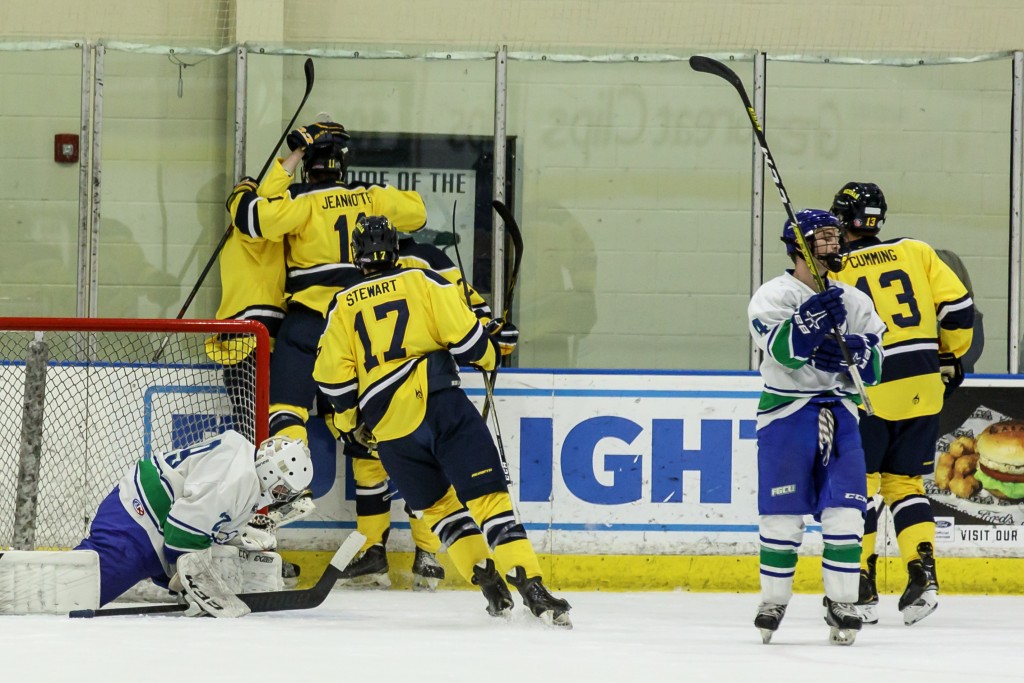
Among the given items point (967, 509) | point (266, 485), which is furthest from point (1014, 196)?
point (266, 485)

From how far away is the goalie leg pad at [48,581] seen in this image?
14.9 feet

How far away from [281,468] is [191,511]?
30 centimetres

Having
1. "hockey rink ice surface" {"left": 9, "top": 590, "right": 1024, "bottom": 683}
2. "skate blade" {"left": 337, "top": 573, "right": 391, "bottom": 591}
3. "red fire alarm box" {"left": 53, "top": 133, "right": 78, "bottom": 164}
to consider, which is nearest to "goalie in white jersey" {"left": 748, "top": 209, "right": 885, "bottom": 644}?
"hockey rink ice surface" {"left": 9, "top": 590, "right": 1024, "bottom": 683}

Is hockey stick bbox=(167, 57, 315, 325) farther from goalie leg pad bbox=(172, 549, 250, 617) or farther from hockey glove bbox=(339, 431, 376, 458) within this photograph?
goalie leg pad bbox=(172, 549, 250, 617)

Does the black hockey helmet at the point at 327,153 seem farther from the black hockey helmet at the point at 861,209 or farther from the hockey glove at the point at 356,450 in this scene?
the black hockey helmet at the point at 861,209

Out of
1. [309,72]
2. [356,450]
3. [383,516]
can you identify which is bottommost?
[383,516]

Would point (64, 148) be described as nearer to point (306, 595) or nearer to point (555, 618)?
point (306, 595)

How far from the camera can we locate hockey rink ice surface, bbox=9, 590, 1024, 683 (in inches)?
143

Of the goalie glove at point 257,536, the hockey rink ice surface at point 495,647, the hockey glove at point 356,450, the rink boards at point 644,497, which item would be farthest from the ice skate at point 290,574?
the goalie glove at point 257,536

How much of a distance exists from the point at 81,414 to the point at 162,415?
0.28 m

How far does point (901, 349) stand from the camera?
519cm

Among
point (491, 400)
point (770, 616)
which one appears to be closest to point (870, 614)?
point (770, 616)

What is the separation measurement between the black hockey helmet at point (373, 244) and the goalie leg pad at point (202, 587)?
1.06 metres

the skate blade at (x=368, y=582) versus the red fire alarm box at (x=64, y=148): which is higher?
the red fire alarm box at (x=64, y=148)
